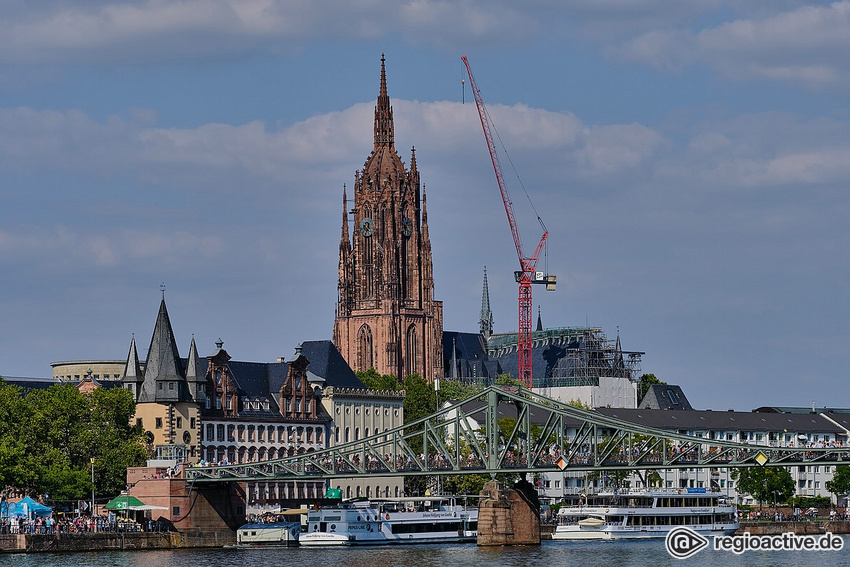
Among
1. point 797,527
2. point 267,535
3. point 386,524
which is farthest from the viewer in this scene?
point 797,527

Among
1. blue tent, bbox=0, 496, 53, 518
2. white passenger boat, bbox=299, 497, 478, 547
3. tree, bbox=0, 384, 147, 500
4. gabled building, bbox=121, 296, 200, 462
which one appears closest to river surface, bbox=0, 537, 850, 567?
white passenger boat, bbox=299, 497, 478, 547

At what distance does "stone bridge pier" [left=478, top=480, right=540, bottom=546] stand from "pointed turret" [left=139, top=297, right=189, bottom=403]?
35938mm

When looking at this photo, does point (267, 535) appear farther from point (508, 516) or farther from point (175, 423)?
point (175, 423)

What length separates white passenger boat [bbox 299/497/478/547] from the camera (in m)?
149

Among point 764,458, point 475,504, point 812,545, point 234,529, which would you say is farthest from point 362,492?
point 764,458

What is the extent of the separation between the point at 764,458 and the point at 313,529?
38.9 meters

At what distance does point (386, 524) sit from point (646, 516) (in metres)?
23.7

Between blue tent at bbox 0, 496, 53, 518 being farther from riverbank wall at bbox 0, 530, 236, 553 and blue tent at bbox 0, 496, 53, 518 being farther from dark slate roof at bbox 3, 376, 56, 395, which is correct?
dark slate roof at bbox 3, 376, 56, 395

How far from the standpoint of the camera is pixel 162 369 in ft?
547

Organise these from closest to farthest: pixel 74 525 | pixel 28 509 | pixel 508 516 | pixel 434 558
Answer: pixel 434 558 < pixel 28 509 < pixel 74 525 < pixel 508 516

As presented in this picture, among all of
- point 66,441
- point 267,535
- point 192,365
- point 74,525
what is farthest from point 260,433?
point 74,525

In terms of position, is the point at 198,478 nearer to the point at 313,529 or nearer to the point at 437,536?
the point at 313,529

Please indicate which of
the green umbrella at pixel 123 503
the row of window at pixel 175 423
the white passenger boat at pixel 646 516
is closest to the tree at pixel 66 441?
the row of window at pixel 175 423

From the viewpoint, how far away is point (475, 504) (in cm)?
18762
